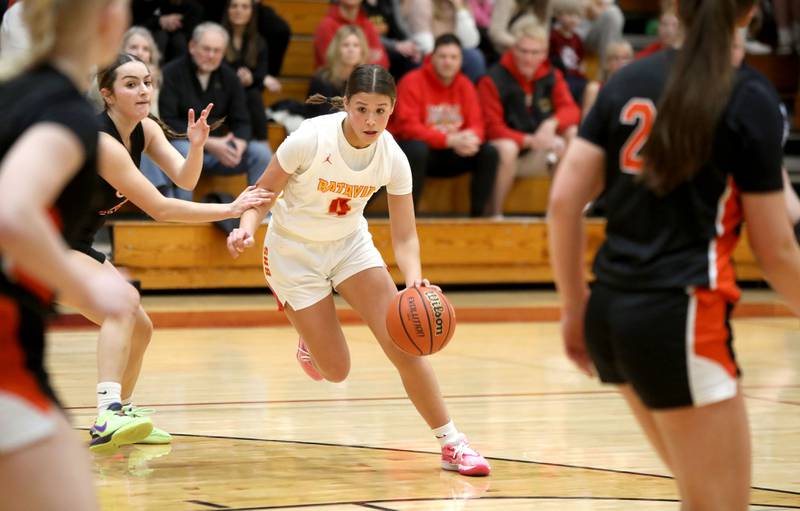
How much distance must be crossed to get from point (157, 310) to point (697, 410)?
6.80 metres

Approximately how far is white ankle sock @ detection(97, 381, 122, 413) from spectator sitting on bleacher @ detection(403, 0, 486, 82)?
685 cm

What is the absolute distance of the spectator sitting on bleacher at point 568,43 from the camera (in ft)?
38.4

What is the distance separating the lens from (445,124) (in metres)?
10.5

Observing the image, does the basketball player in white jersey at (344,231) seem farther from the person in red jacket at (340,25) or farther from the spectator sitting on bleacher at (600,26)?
the spectator sitting on bleacher at (600,26)


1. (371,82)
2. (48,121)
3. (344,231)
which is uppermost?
(48,121)

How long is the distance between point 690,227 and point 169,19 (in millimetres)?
7974

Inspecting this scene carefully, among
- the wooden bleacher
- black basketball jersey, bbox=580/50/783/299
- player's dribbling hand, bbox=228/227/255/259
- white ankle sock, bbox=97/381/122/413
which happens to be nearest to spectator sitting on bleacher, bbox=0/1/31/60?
the wooden bleacher

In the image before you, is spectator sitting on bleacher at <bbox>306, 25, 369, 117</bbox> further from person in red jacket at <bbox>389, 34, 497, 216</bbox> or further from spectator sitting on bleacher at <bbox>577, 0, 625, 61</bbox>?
spectator sitting on bleacher at <bbox>577, 0, 625, 61</bbox>

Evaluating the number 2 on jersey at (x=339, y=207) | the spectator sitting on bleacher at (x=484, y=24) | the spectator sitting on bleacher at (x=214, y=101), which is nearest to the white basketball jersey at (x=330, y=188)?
the number 2 on jersey at (x=339, y=207)

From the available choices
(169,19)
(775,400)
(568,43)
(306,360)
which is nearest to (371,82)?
(306,360)

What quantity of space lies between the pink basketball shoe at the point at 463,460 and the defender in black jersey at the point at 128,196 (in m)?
1.20

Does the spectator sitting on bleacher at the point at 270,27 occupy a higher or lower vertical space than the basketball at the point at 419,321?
lower

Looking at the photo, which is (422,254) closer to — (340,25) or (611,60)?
(340,25)

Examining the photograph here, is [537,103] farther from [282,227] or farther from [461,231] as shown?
[282,227]
